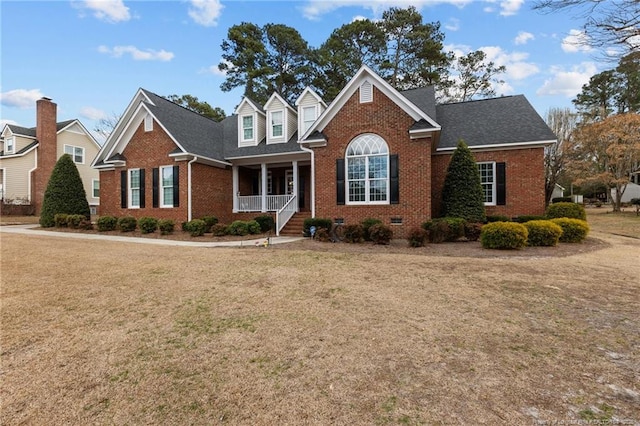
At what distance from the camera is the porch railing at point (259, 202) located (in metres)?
17.3

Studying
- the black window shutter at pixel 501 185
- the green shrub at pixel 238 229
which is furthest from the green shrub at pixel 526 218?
the green shrub at pixel 238 229

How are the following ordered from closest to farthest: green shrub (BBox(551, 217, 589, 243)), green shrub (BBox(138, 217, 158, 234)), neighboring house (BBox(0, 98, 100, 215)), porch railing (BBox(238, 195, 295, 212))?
1. green shrub (BBox(551, 217, 589, 243))
2. green shrub (BBox(138, 217, 158, 234))
3. porch railing (BBox(238, 195, 295, 212))
4. neighboring house (BBox(0, 98, 100, 215))

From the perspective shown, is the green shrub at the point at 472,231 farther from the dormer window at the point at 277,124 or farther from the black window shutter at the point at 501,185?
the dormer window at the point at 277,124

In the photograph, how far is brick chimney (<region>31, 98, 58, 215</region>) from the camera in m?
25.5

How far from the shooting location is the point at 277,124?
17.9 meters

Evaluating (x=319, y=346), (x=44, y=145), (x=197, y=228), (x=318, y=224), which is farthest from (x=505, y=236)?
(x=44, y=145)

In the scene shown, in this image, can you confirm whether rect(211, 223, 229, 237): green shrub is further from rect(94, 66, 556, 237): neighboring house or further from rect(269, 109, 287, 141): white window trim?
rect(269, 109, 287, 141): white window trim

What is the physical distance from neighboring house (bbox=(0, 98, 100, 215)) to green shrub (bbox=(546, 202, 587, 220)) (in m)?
34.3

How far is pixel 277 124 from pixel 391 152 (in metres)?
7.57

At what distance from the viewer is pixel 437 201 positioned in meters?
15.4

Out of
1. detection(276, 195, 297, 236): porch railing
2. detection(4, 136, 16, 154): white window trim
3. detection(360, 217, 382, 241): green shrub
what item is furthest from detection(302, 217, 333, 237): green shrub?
detection(4, 136, 16, 154): white window trim

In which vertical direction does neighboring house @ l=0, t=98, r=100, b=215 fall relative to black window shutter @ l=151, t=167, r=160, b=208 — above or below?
above

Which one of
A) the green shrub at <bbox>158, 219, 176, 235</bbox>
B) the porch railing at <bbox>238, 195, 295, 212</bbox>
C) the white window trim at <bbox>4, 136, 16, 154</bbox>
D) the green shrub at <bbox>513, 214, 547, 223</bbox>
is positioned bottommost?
the green shrub at <bbox>158, 219, 176, 235</bbox>

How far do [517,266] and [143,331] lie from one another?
25.4ft
